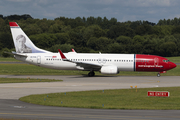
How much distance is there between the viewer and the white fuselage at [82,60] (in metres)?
47.3

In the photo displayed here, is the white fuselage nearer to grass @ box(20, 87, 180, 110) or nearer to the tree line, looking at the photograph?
grass @ box(20, 87, 180, 110)

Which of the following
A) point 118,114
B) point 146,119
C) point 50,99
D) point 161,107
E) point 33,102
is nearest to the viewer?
point 146,119

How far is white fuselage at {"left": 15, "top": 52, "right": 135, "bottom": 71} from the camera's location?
4731cm

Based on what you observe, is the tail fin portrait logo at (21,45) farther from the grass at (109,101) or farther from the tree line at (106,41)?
the tree line at (106,41)

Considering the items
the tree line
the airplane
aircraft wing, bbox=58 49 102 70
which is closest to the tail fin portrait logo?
the airplane

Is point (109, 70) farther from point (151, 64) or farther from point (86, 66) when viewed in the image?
point (151, 64)

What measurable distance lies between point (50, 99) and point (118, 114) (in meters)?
8.01

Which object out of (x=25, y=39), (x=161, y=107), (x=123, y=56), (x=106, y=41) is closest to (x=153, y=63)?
(x=123, y=56)

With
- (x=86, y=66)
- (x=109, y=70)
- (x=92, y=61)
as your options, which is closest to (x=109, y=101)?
(x=109, y=70)

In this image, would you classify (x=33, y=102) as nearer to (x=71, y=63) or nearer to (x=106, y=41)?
(x=71, y=63)

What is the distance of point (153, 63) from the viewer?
4691 cm

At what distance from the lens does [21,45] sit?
49.0 metres

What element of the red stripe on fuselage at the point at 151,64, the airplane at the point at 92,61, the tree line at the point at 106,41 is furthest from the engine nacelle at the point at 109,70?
the tree line at the point at 106,41

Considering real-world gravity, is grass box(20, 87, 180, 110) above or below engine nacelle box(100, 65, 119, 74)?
below
